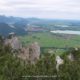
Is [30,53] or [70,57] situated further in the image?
[30,53]

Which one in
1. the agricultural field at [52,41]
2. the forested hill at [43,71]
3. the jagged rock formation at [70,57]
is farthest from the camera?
the agricultural field at [52,41]

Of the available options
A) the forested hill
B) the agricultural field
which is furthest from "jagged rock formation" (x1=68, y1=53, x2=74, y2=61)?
the agricultural field

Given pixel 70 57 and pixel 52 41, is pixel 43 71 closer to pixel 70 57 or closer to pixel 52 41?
pixel 70 57

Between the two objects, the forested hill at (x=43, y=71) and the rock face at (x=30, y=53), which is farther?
the rock face at (x=30, y=53)

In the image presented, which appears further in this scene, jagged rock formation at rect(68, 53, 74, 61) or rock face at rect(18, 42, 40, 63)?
rock face at rect(18, 42, 40, 63)

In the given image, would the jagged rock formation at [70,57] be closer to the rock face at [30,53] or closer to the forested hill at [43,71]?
the forested hill at [43,71]

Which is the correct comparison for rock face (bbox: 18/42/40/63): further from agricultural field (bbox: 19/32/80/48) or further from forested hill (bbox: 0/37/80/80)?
agricultural field (bbox: 19/32/80/48)

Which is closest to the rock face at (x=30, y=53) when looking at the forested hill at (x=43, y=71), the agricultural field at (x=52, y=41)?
the forested hill at (x=43, y=71)

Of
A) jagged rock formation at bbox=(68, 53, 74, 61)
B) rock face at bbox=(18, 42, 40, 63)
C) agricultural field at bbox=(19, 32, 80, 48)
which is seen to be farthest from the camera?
agricultural field at bbox=(19, 32, 80, 48)

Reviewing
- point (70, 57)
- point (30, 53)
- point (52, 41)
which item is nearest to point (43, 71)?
point (70, 57)

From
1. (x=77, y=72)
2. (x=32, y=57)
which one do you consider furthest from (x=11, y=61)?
(x=32, y=57)

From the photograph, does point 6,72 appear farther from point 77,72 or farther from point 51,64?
point 77,72

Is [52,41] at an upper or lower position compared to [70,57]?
lower
